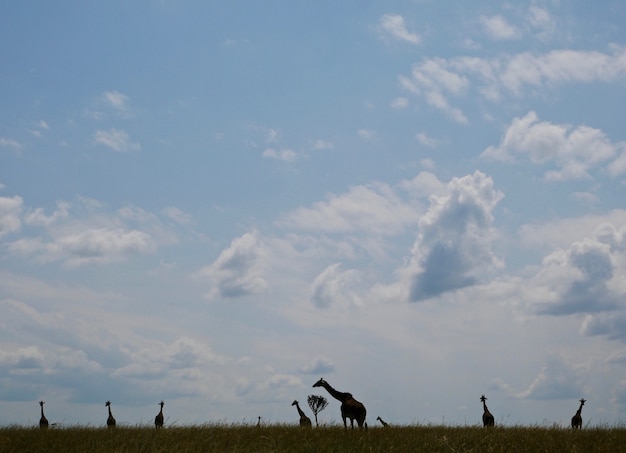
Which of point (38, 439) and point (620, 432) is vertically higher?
point (38, 439)

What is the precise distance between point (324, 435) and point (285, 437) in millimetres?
1377

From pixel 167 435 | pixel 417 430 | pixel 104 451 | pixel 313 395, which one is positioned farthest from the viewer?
pixel 313 395

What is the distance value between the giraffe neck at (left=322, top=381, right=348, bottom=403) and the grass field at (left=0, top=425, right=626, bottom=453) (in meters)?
1.24

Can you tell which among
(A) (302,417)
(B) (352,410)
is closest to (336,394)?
(B) (352,410)

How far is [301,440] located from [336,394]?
5319 millimetres

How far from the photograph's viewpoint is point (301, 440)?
19.0 metres

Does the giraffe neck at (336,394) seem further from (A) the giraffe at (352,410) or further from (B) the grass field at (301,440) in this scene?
(B) the grass field at (301,440)

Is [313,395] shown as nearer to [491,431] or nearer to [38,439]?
[491,431]

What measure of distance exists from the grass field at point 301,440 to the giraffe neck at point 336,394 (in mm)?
1242

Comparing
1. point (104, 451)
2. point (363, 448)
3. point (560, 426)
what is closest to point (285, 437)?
point (363, 448)

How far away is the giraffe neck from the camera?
23.6 metres

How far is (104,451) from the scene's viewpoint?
17062 mm

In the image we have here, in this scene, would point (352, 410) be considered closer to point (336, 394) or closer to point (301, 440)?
point (336, 394)

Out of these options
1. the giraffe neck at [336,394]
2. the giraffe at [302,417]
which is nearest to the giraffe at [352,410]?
the giraffe neck at [336,394]
